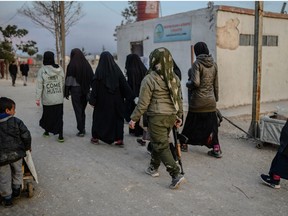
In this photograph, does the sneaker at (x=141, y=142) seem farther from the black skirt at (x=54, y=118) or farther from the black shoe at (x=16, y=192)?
the black shoe at (x=16, y=192)

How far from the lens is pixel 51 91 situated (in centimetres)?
638

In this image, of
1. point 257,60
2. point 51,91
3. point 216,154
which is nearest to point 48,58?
point 51,91

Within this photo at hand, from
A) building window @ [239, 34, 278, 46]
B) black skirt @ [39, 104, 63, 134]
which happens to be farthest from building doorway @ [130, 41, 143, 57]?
black skirt @ [39, 104, 63, 134]

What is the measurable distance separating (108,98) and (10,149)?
2.58m

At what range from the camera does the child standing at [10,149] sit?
3646mm

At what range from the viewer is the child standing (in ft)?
12.0

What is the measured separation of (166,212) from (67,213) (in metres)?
1.01

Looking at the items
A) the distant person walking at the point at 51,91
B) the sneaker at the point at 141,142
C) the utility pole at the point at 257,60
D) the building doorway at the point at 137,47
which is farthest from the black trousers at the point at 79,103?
the building doorway at the point at 137,47

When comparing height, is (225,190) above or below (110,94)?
below

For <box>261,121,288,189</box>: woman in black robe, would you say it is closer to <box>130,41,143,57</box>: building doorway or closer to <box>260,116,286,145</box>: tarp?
<box>260,116,286,145</box>: tarp

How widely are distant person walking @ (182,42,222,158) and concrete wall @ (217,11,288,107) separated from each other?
434 centimetres

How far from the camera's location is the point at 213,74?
5293 mm

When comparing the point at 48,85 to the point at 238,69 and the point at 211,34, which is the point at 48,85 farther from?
the point at 238,69

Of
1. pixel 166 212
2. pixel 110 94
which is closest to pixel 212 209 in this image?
pixel 166 212
